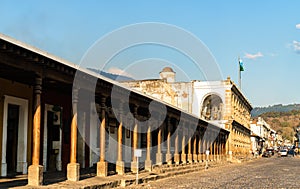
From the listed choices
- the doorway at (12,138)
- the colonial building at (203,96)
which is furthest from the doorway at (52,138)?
the colonial building at (203,96)

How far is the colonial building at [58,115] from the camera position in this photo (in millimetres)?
13914

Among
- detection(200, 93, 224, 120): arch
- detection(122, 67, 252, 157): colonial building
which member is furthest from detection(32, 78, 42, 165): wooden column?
detection(200, 93, 224, 120): arch

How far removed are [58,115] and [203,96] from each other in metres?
37.5

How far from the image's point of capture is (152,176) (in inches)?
824

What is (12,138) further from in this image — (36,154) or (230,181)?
(230,181)

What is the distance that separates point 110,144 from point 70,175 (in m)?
10.7

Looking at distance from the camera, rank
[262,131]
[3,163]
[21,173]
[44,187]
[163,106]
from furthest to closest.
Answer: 1. [262,131]
2. [163,106]
3. [21,173]
4. [3,163]
5. [44,187]

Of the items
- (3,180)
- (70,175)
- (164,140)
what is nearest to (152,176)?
(70,175)

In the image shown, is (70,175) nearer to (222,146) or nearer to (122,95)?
(122,95)

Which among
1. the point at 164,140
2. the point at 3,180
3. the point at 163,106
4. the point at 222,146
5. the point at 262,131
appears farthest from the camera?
the point at 262,131

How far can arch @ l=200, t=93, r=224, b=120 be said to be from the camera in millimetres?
57725

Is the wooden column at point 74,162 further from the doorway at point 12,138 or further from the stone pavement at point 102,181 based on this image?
the doorway at point 12,138

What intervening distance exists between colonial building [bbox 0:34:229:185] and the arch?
27952 millimetres

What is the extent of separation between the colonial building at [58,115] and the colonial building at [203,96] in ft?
84.8
